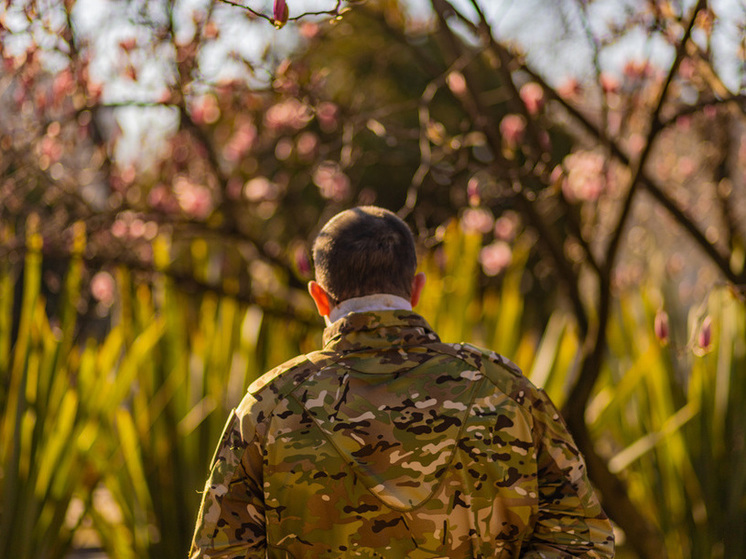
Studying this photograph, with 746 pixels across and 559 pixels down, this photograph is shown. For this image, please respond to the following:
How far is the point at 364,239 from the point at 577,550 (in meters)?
0.58

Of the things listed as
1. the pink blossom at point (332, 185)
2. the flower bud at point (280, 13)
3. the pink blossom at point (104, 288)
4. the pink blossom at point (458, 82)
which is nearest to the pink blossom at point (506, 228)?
the pink blossom at point (332, 185)

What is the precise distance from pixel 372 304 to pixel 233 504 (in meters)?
0.37

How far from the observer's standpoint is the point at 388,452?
1181 millimetres

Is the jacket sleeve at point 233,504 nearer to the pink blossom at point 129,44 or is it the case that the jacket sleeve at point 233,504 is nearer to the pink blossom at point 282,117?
the pink blossom at point 129,44

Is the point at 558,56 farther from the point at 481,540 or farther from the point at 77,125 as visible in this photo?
the point at 481,540

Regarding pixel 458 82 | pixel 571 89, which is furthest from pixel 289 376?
pixel 571 89

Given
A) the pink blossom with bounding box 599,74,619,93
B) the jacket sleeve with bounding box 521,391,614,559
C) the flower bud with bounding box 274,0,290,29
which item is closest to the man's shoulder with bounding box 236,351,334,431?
the jacket sleeve with bounding box 521,391,614,559

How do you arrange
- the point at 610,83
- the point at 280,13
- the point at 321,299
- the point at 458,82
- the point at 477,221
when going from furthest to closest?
the point at 477,221
the point at 610,83
the point at 458,82
the point at 280,13
the point at 321,299

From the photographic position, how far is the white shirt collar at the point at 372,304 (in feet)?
4.06

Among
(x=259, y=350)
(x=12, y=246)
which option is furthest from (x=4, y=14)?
(x=259, y=350)

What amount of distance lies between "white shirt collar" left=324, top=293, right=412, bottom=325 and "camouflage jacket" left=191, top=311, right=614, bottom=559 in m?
0.02

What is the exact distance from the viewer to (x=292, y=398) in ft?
3.98

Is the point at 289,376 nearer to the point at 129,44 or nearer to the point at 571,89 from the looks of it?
the point at 129,44

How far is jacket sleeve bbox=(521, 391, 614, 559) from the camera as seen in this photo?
4.04ft
